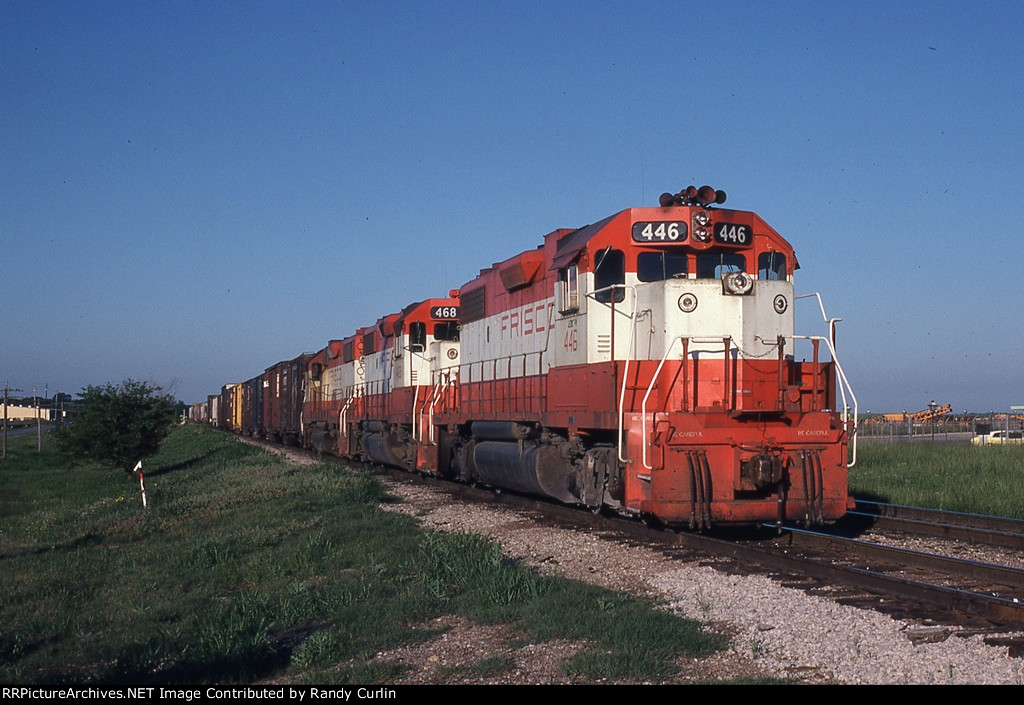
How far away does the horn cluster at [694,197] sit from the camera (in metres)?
11.1

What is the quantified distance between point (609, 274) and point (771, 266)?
1862mm

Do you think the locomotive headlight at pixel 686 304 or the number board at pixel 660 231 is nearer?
the locomotive headlight at pixel 686 304

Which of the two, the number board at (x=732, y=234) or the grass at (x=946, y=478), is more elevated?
the number board at (x=732, y=234)

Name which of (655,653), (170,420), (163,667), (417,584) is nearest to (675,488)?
(417,584)

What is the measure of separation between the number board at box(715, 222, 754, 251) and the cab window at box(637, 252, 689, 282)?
47 centimetres

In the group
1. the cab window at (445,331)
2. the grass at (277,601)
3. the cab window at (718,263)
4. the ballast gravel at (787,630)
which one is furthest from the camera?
the cab window at (445,331)

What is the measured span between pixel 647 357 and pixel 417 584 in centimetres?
386

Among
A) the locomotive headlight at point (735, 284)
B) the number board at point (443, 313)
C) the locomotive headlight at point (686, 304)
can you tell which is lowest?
the locomotive headlight at point (686, 304)

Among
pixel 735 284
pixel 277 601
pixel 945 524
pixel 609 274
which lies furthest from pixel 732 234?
pixel 277 601

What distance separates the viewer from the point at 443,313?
21.1 meters

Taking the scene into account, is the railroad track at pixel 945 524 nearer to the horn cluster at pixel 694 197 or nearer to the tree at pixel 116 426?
the horn cluster at pixel 694 197

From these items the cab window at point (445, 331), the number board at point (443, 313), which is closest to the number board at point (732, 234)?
the number board at point (443, 313)

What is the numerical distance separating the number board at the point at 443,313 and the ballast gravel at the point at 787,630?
10999mm

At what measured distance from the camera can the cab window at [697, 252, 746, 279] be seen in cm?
1104
